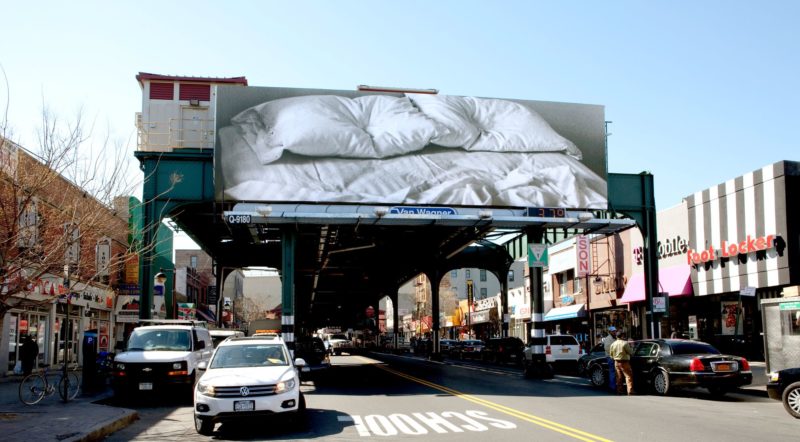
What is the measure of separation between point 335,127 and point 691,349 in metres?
15.8

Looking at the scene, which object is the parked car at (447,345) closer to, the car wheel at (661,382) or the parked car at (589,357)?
the parked car at (589,357)

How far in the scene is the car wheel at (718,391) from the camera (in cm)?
1989

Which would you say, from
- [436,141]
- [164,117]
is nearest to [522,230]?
[436,141]

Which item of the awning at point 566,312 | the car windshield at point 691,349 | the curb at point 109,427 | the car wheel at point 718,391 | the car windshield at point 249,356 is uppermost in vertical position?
the awning at point 566,312

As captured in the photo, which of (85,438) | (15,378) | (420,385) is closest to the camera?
(85,438)

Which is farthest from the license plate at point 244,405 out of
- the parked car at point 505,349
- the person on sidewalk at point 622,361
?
the parked car at point 505,349

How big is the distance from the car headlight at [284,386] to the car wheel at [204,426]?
4.25 feet

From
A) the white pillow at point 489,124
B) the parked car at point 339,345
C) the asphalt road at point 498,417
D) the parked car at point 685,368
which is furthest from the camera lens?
the parked car at point 339,345

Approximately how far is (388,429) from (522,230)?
2128cm

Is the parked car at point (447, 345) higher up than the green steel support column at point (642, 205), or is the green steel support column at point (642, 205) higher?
the green steel support column at point (642, 205)

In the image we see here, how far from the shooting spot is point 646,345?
21844 millimetres

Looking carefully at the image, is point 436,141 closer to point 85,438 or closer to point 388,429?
point 388,429

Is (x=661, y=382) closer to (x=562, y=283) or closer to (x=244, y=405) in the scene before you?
(x=244, y=405)

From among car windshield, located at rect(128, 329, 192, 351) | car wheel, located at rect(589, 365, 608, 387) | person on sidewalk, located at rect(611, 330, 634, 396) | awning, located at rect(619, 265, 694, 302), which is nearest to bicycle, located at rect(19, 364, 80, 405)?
car windshield, located at rect(128, 329, 192, 351)
